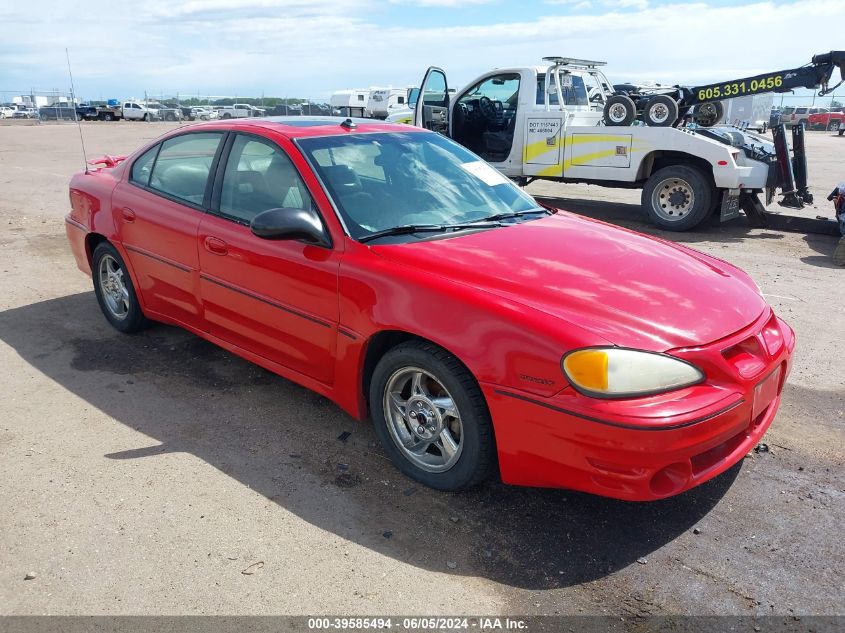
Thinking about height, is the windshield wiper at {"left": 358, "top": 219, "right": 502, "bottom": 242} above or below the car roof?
below

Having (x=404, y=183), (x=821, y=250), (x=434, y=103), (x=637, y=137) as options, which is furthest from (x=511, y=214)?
(x=434, y=103)

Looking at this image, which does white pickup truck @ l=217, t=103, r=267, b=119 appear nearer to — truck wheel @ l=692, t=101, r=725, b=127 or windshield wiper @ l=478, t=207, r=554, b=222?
truck wheel @ l=692, t=101, r=725, b=127

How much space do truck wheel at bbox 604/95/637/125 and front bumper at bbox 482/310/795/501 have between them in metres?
7.66

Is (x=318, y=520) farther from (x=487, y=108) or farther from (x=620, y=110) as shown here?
(x=487, y=108)

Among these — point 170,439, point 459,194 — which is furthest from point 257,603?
point 459,194

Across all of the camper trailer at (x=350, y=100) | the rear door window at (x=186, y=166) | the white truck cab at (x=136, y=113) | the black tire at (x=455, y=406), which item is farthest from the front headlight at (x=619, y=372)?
the white truck cab at (x=136, y=113)

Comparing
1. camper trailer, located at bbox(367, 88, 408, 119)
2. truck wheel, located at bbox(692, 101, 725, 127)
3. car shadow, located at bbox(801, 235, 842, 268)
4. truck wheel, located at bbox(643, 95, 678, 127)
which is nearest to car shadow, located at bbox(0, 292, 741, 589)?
car shadow, located at bbox(801, 235, 842, 268)

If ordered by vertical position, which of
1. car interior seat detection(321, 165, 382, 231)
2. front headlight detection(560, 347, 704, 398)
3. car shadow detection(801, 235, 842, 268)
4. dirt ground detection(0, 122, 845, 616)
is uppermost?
car interior seat detection(321, 165, 382, 231)

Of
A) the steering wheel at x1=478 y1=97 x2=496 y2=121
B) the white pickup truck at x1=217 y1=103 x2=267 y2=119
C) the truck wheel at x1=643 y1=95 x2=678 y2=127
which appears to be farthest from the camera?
the white pickup truck at x1=217 y1=103 x2=267 y2=119

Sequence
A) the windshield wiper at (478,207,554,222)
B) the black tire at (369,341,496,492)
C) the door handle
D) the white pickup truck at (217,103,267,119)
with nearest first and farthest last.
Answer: the black tire at (369,341,496,492) < the windshield wiper at (478,207,554,222) < the door handle < the white pickup truck at (217,103,267,119)

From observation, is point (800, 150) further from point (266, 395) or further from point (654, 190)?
point (266, 395)

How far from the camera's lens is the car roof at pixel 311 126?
402 centimetres

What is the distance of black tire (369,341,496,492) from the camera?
115 inches

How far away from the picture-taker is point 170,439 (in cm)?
372
